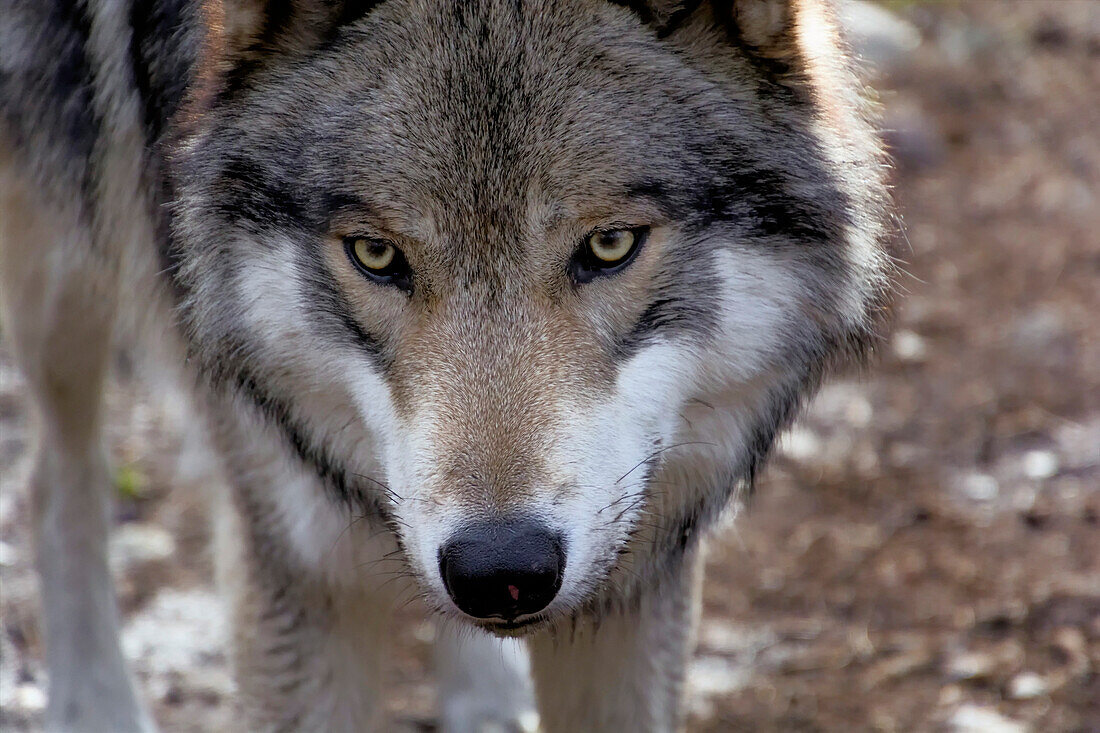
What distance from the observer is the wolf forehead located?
2379 mm

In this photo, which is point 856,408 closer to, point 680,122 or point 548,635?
point 548,635

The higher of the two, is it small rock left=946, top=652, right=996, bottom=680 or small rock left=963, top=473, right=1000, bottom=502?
small rock left=946, top=652, right=996, bottom=680

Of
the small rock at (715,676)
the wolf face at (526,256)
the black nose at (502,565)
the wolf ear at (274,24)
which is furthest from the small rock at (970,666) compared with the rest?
the wolf ear at (274,24)

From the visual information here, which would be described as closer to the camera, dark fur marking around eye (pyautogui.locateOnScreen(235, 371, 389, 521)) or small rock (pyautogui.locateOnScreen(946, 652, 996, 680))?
dark fur marking around eye (pyautogui.locateOnScreen(235, 371, 389, 521))

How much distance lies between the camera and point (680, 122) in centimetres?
249

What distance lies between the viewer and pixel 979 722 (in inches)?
145

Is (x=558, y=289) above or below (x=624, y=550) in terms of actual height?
above

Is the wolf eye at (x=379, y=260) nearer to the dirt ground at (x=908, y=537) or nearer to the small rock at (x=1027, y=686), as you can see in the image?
the dirt ground at (x=908, y=537)

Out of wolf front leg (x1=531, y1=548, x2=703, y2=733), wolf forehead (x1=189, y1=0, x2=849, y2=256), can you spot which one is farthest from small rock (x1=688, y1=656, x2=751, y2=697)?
wolf forehead (x1=189, y1=0, x2=849, y2=256)

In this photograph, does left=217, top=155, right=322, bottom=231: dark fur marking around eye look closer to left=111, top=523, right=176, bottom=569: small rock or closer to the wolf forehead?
the wolf forehead

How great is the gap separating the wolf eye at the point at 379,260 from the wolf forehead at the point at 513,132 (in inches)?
2.4

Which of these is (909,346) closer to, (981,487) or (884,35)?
(981,487)

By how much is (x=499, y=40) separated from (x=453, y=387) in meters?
0.66

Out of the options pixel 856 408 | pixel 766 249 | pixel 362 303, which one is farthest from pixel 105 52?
pixel 856 408
